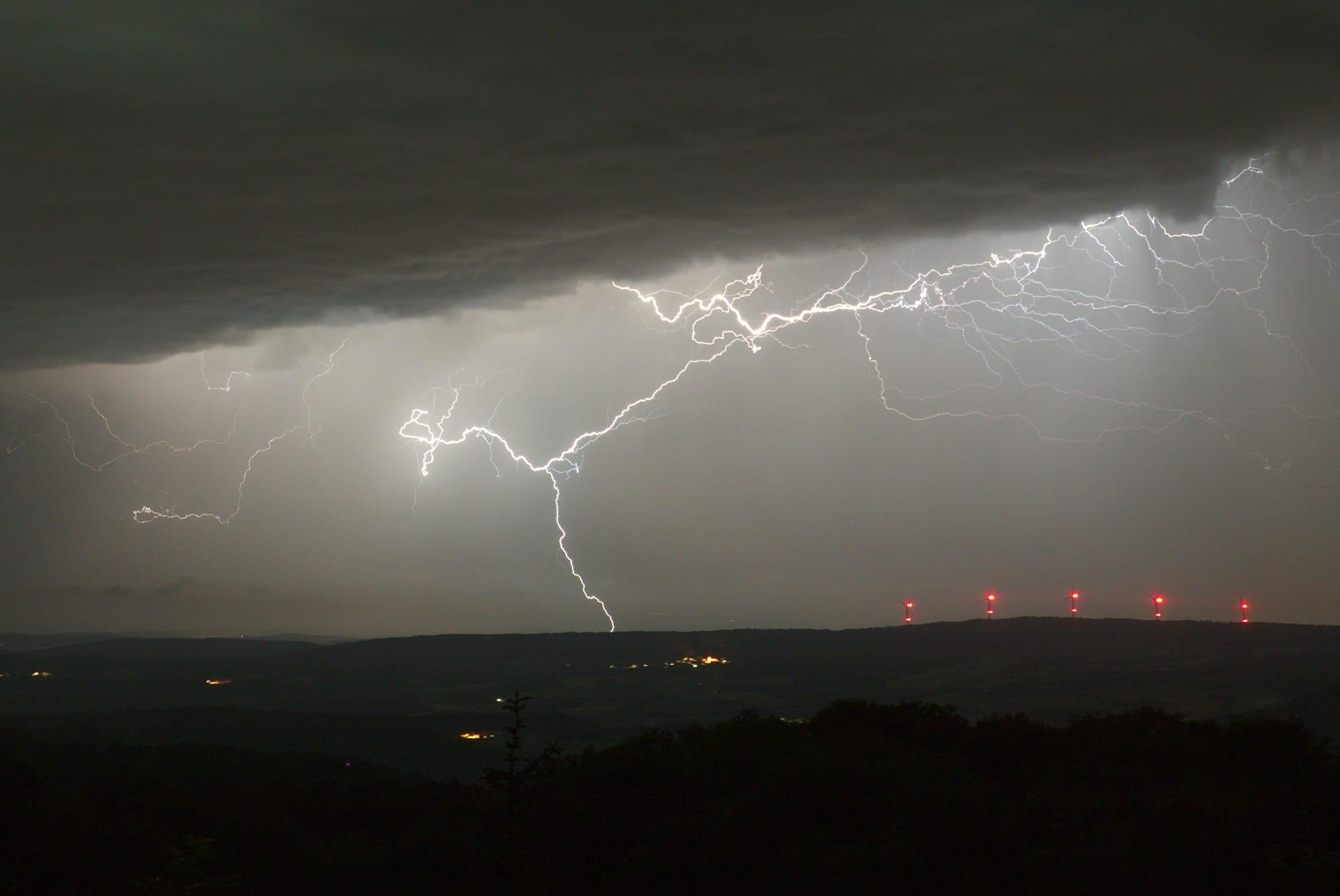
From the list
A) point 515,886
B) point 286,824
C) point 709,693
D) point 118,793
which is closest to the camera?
point 515,886

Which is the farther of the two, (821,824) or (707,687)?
(707,687)

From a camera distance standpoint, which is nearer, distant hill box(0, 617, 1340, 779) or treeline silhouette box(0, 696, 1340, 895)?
treeline silhouette box(0, 696, 1340, 895)

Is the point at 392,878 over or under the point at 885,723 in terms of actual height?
under

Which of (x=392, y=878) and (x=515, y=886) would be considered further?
(x=392, y=878)

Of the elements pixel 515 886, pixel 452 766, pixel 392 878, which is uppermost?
pixel 515 886

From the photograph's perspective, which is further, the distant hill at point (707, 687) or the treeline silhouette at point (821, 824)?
the distant hill at point (707, 687)

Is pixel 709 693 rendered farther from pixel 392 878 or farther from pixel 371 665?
pixel 392 878

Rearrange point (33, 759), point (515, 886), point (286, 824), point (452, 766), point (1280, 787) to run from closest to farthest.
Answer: point (515, 886) → point (1280, 787) → point (286, 824) → point (33, 759) → point (452, 766)

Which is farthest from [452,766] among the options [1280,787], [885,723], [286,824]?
[1280,787]
